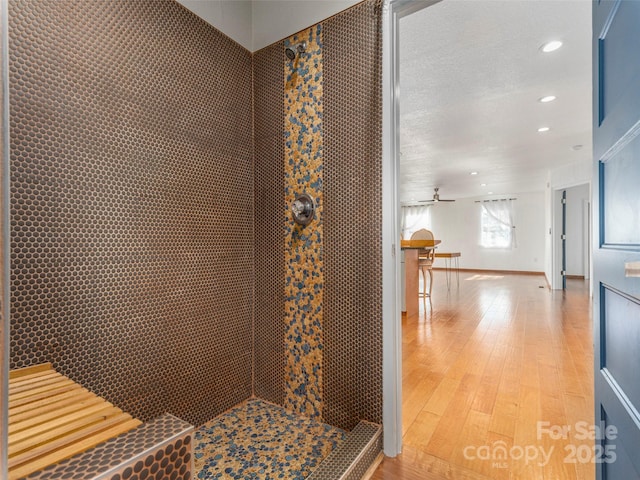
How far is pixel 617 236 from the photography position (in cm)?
87

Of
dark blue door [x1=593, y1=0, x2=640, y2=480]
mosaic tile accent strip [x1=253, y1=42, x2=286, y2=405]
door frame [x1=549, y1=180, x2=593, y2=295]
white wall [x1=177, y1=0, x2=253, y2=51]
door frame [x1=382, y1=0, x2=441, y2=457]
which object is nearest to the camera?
dark blue door [x1=593, y1=0, x2=640, y2=480]

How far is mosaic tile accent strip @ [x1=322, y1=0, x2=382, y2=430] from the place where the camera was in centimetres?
162

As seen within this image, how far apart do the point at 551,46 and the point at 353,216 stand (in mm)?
2117

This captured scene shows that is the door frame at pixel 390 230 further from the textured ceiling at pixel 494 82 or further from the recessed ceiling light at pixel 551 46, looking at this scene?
the recessed ceiling light at pixel 551 46

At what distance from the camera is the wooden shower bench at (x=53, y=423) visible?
0.67 m

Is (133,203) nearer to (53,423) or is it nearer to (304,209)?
(304,209)

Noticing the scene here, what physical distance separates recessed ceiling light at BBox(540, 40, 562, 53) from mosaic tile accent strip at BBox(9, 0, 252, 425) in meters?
2.16

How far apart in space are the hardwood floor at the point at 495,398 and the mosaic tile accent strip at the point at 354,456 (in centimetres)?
9

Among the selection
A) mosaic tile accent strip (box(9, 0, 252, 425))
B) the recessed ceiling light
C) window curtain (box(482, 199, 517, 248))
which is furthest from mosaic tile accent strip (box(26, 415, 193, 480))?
window curtain (box(482, 199, 517, 248))

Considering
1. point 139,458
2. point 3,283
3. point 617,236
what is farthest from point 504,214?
point 3,283

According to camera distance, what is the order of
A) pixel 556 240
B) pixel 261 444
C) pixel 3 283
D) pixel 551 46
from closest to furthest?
1. pixel 3 283
2. pixel 261 444
3. pixel 551 46
4. pixel 556 240

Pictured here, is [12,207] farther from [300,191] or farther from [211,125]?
[300,191]

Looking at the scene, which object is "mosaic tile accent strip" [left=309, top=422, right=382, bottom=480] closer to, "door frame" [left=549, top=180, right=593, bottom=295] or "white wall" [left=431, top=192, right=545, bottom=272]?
"door frame" [left=549, top=180, right=593, bottom=295]

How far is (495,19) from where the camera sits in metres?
2.09
